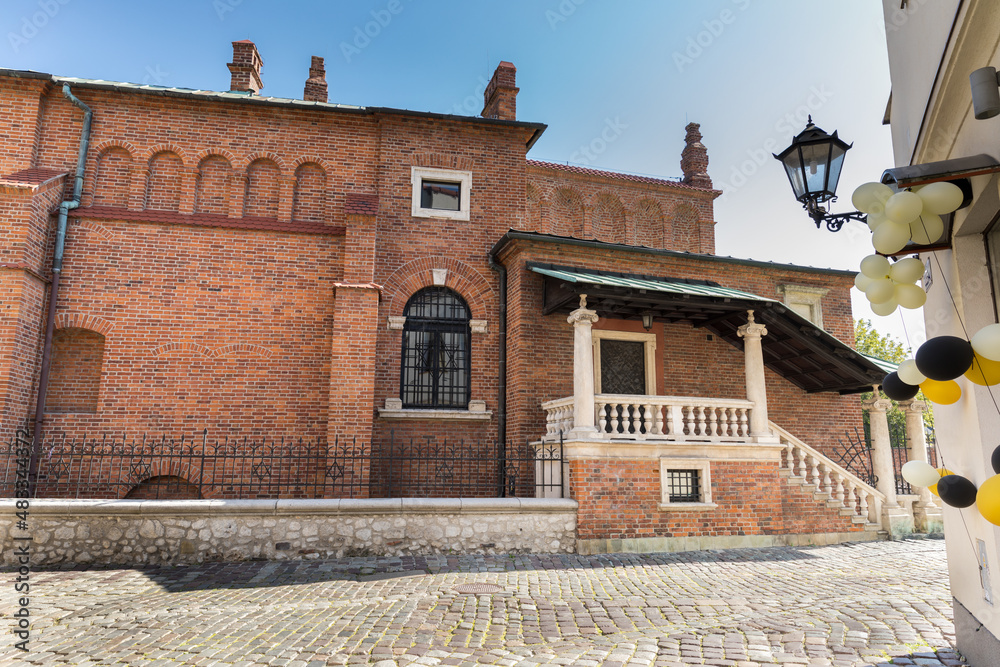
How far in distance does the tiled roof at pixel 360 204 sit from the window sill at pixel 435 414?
3910 mm

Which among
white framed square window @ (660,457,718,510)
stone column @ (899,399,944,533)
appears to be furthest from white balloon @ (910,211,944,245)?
stone column @ (899,399,944,533)

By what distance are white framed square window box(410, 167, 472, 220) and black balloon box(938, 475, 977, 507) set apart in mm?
10636

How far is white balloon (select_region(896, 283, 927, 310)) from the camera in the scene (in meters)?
4.16

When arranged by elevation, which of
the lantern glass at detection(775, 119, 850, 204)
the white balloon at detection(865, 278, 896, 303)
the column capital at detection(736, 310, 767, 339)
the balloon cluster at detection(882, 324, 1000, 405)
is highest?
the lantern glass at detection(775, 119, 850, 204)

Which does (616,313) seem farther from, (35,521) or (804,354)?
(35,521)

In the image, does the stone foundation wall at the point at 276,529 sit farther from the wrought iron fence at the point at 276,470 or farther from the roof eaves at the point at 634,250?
the roof eaves at the point at 634,250

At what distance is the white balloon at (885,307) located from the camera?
4324 mm

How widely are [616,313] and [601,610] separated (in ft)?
23.3

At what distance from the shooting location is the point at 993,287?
3947mm

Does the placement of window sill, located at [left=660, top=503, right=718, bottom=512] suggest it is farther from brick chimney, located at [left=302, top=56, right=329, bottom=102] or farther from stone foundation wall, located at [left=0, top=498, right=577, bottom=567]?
brick chimney, located at [left=302, top=56, right=329, bottom=102]

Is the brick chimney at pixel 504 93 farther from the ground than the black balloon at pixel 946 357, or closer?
farther from the ground

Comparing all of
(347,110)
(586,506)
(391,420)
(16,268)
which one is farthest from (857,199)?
(16,268)

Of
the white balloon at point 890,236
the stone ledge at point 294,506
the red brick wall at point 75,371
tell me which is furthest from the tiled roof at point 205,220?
the white balloon at point 890,236

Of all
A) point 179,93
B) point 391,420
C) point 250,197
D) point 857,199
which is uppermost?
point 179,93
